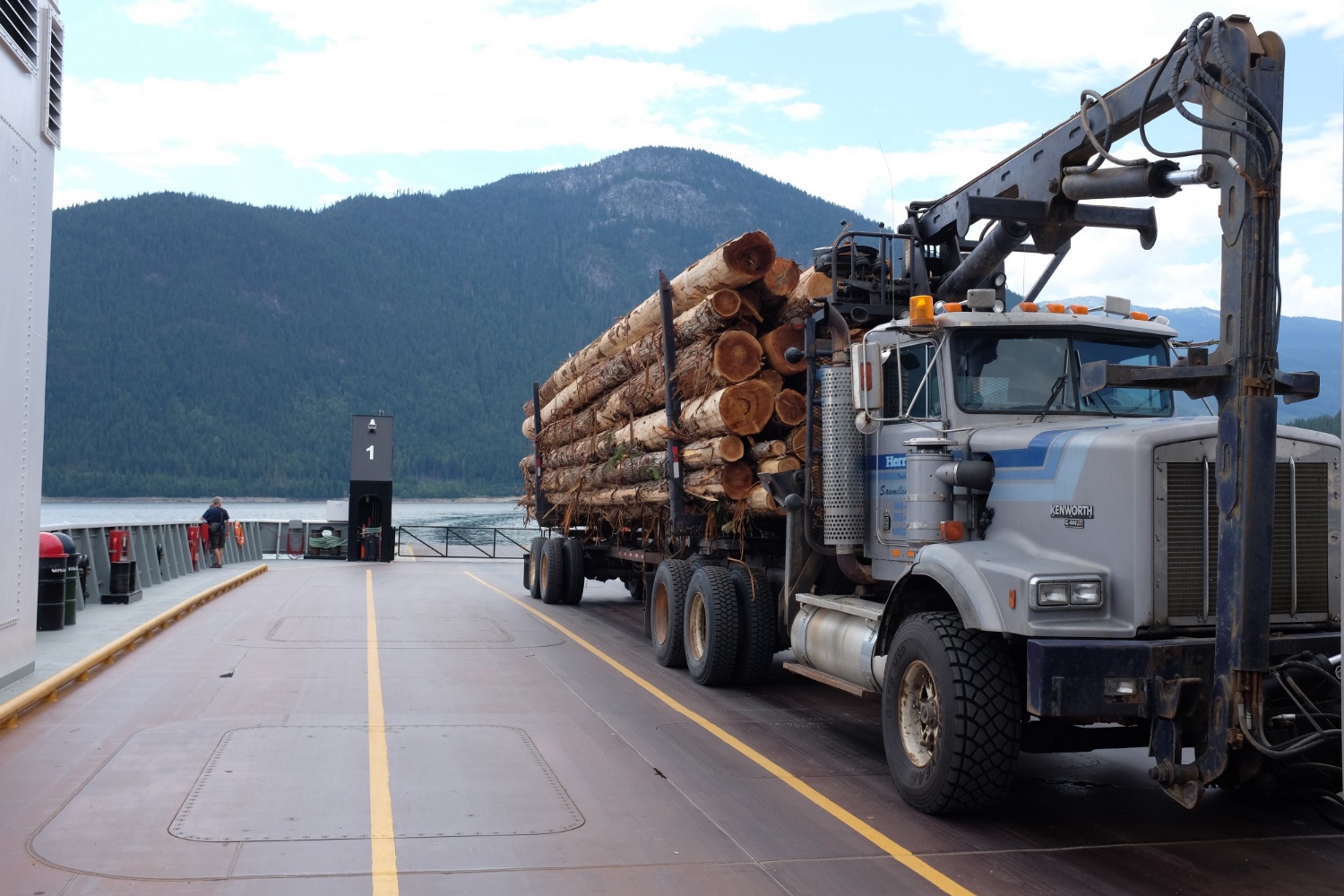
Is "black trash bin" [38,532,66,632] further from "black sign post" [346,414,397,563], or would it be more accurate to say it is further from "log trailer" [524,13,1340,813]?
"black sign post" [346,414,397,563]

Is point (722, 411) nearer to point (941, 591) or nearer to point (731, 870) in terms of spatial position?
point (941, 591)

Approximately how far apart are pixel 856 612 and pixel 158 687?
21.7ft

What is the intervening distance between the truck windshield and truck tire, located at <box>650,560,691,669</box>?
16.2ft

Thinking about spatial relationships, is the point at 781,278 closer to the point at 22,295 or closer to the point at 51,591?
the point at 22,295

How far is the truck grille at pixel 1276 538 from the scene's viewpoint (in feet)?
20.5

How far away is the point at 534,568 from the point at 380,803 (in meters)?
15.0

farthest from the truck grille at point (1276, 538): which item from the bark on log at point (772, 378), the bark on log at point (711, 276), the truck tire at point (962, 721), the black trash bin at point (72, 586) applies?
the black trash bin at point (72, 586)

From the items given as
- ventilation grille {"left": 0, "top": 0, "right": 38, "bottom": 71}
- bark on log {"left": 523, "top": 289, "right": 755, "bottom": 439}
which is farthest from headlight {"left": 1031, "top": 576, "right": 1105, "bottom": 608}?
ventilation grille {"left": 0, "top": 0, "right": 38, "bottom": 71}

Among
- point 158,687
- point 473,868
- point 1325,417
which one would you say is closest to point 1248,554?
point 473,868

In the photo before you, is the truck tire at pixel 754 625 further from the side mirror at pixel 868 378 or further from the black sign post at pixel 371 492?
the black sign post at pixel 371 492

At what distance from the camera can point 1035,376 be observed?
306 inches

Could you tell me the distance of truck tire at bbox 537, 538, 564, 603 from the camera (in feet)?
65.5

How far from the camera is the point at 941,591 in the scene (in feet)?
24.5

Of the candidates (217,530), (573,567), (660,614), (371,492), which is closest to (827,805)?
(660,614)
